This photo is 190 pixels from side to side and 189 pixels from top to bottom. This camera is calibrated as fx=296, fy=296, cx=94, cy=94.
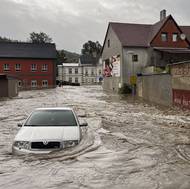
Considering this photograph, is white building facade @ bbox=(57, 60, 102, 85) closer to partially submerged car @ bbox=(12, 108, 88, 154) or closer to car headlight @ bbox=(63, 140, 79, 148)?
partially submerged car @ bbox=(12, 108, 88, 154)

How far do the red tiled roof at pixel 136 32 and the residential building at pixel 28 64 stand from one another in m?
23.4

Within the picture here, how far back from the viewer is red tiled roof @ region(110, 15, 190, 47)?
45.0 m

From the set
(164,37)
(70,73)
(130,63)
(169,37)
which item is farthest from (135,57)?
(70,73)

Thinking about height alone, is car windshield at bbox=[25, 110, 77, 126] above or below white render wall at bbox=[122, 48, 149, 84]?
below

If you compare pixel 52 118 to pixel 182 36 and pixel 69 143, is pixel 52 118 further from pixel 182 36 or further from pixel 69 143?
pixel 182 36

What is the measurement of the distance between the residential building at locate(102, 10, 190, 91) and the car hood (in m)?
33.8

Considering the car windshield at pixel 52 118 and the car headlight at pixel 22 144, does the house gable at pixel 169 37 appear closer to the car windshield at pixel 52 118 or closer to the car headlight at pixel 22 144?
the car windshield at pixel 52 118

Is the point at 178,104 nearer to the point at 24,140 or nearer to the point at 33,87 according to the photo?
the point at 24,140

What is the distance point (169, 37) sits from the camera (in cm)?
4644

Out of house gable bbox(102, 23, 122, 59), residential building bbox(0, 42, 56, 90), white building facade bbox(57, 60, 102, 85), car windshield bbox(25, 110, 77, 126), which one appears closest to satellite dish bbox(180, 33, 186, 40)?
house gable bbox(102, 23, 122, 59)

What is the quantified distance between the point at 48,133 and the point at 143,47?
125 ft

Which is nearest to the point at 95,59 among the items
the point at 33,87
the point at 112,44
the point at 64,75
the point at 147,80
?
the point at 64,75

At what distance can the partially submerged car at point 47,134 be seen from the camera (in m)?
7.96

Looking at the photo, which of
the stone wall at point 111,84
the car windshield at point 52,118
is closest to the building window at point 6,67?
the stone wall at point 111,84
